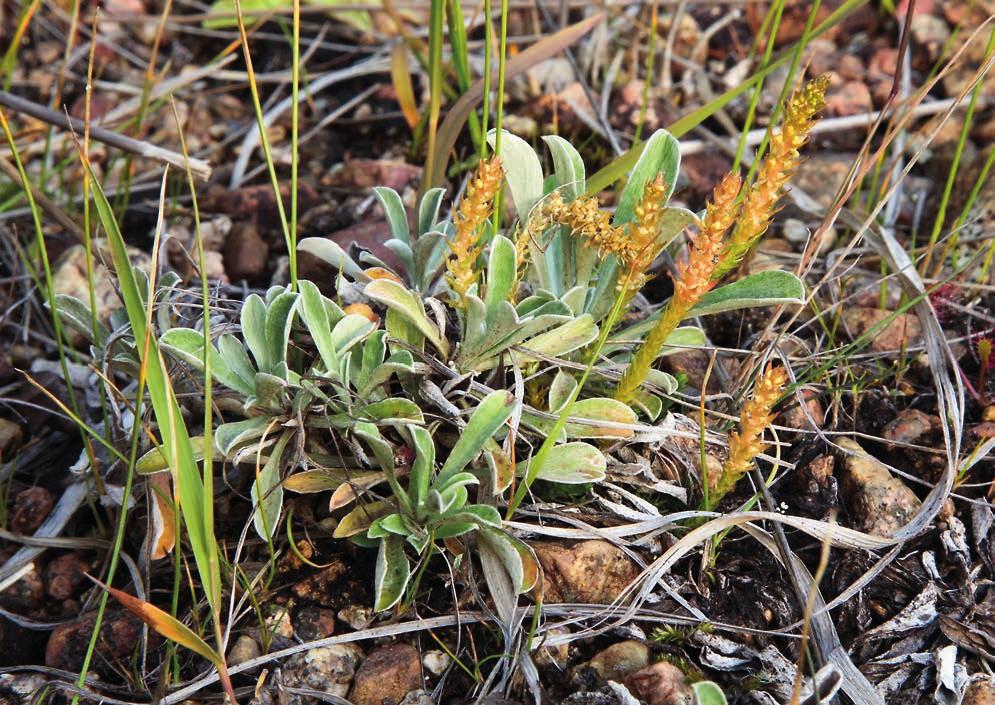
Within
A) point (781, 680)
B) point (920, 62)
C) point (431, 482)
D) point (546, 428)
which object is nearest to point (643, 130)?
point (920, 62)

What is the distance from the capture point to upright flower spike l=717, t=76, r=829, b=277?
54.8 inches

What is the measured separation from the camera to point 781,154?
1.43 metres

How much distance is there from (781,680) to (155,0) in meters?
3.22

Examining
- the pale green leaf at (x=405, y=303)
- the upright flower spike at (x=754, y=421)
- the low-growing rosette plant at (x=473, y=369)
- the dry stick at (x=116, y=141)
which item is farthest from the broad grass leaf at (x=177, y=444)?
the upright flower spike at (x=754, y=421)

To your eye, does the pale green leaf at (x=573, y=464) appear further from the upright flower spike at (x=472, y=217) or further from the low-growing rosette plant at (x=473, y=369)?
the upright flower spike at (x=472, y=217)

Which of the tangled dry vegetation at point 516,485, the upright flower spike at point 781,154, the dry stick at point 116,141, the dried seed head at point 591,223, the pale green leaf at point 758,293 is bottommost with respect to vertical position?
the tangled dry vegetation at point 516,485

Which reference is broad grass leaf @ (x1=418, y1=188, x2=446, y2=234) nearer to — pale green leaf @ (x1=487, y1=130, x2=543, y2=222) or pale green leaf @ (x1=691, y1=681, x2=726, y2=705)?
pale green leaf @ (x1=487, y1=130, x2=543, y2=222)

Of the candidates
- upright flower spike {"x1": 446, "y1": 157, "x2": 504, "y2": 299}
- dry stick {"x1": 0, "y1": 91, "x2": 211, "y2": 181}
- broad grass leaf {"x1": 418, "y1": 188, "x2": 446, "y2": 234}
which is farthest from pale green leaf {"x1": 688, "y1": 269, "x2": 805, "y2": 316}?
dry stick {"x1": 0, "y1": 91, "x2": 211, "y2": 181}

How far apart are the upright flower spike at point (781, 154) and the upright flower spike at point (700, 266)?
0.04 metres

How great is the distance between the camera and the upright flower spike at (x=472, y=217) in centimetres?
159

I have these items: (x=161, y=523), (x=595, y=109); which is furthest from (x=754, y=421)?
(x=595, y=109)

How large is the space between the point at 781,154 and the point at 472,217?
1.74 ft

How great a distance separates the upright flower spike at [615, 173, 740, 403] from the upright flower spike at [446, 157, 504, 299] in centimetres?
36

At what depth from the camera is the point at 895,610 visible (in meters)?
1.78
